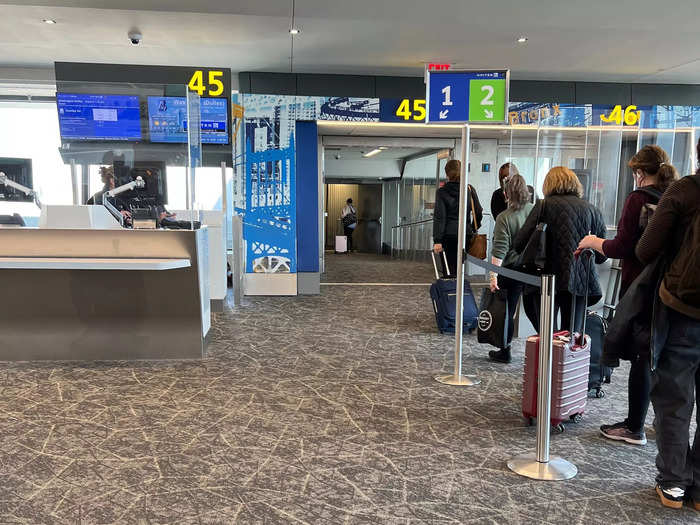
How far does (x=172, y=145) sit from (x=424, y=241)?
716 centimetres

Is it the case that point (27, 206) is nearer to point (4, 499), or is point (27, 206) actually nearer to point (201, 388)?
point (201, 388)

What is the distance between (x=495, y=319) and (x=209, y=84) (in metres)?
3.75

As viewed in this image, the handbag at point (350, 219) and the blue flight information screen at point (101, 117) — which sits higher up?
the blue flight information screen at point (101, 117)

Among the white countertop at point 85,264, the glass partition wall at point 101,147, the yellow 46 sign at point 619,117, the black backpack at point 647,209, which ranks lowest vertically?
the white countertop at point 85,264

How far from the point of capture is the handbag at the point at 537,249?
3328 millimetres

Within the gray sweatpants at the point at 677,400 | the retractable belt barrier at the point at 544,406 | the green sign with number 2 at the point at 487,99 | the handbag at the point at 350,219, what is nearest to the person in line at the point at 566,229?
the green sign with number 2 at the point at 487,99

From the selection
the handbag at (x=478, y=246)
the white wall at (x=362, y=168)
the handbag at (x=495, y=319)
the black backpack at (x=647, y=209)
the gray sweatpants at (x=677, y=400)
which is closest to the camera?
the gray sweatpants at (x=677, y=400)

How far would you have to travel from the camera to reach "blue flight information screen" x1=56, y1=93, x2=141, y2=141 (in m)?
4.27

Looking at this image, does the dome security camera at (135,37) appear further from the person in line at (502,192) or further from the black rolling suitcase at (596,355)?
the black rolling suitcase at (596,355)

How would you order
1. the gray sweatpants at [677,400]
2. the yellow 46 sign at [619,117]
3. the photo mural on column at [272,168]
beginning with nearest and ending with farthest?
the gray sweatpants at [677,400]
the yellow 46 sign at [619,117]
the photo mural on column at [272,168]

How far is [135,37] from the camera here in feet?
19.9

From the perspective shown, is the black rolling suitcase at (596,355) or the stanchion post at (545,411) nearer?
the stanchion post at (545,411)

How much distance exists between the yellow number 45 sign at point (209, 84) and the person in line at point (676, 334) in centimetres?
459

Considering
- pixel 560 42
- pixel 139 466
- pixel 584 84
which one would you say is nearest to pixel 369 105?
pixel 560 42
